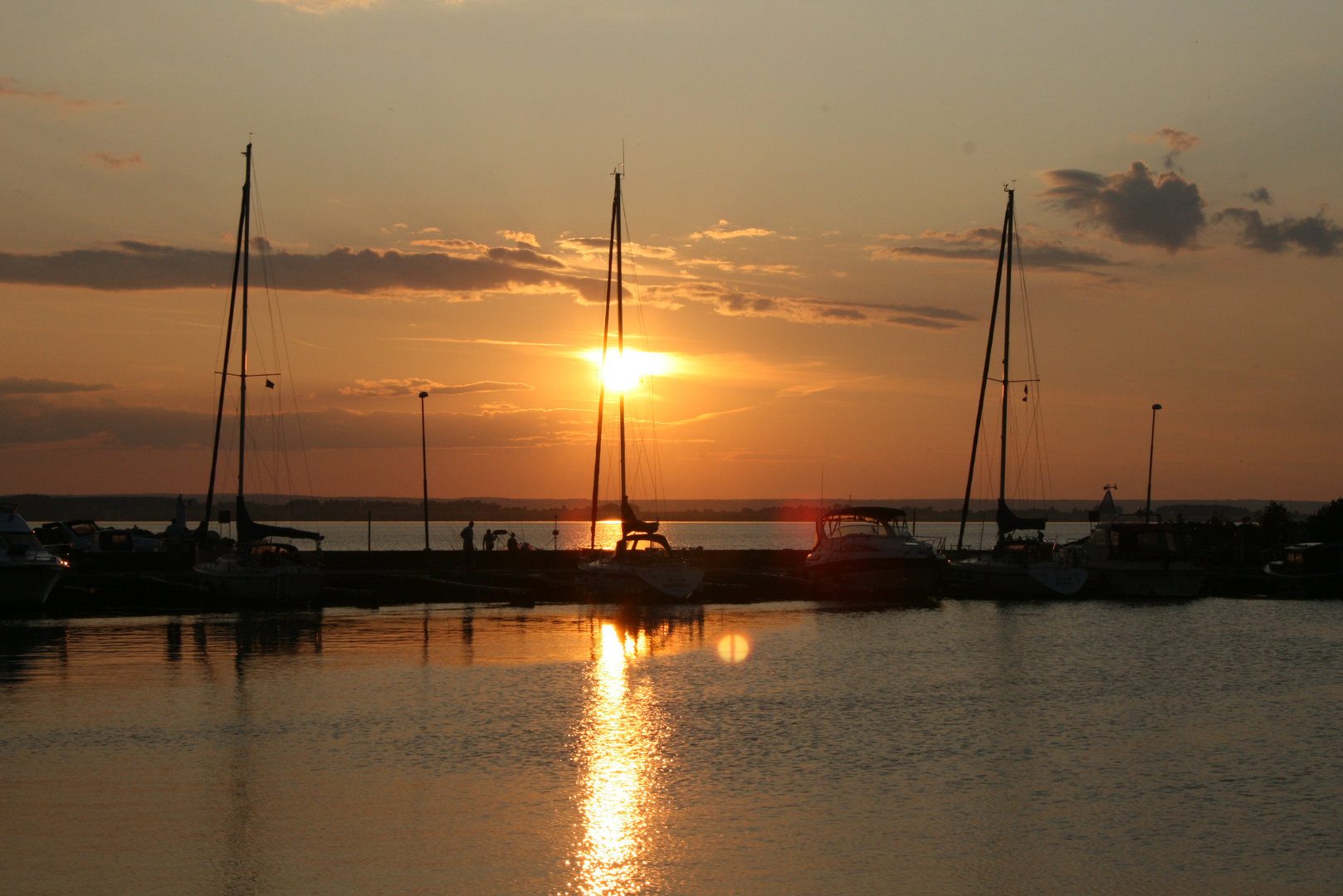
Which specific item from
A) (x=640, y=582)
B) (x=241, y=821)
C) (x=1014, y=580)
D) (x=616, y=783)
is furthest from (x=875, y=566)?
(x=241, y=821)

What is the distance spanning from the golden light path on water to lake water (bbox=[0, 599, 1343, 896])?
80 millimetres

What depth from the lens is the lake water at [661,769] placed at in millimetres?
12617

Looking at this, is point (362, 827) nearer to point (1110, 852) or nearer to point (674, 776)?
point (674, 776)

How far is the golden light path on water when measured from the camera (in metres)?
12.4

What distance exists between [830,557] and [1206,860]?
3901 cm

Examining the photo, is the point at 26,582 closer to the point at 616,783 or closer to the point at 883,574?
the point at 616,783

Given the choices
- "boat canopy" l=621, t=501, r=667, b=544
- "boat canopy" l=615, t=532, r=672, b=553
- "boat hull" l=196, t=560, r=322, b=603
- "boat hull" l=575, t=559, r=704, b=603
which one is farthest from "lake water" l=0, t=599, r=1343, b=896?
"boat canopy" l=621, t=501, r=667, b=544

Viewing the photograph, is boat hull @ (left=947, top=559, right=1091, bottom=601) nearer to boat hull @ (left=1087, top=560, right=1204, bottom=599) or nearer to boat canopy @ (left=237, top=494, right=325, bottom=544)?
boat hull @ (left=1087, top=560, right=1204, bottom=599)

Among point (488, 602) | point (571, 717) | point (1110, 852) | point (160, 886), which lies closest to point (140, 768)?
point (160, 886)

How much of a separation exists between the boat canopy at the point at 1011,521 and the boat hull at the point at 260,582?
30.2m

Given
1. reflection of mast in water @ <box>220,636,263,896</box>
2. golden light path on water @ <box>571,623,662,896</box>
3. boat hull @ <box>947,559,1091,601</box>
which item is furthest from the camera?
boat hull @ <box>947,559,1091,601</box>

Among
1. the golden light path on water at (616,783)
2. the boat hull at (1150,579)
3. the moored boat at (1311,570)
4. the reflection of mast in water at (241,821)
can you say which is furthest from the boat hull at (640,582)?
the moored boat at (1311,570)

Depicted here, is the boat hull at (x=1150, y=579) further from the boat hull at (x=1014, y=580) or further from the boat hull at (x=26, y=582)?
the boat hull at (x=26, y=582)

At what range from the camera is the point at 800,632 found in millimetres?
39062
